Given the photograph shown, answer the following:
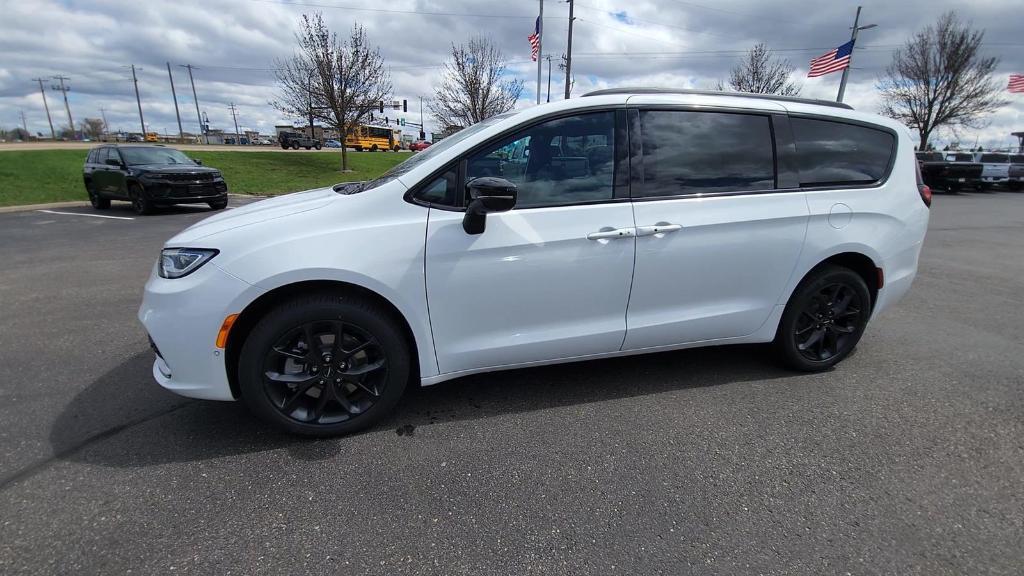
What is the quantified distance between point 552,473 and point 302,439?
1.32m

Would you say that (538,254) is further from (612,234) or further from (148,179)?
(148,179)

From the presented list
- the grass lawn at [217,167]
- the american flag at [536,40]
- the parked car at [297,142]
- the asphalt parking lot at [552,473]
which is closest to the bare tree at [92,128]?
the parked car at [297,142]

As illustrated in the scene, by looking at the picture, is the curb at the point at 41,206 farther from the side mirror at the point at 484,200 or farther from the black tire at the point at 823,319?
the black tire at the point at 823,319

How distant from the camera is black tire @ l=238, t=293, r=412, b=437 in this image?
2469 millimetres

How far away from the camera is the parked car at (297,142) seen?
4906 centimetres

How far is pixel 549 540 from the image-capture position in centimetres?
200

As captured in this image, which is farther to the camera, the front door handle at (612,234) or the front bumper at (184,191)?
the front bumper at (184,191)

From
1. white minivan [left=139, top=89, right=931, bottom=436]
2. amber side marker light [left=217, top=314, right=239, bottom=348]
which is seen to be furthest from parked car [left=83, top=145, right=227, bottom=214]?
amber side marker light [left=217, top=314, right=239, bottom=348]

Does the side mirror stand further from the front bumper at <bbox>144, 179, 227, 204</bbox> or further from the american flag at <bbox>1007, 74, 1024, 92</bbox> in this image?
the american flag at <bbox>1007, 74, 1024, 92</bbox>

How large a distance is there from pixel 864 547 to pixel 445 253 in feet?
7.07

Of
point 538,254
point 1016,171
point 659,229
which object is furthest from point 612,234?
point 1016,171

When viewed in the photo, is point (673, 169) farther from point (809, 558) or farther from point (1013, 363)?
point (1013, 363)

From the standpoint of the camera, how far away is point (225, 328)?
240cm

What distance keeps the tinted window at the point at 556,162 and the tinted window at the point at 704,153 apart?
0.87 feet
